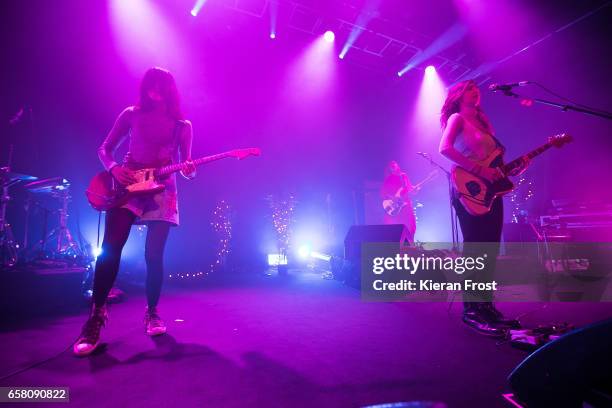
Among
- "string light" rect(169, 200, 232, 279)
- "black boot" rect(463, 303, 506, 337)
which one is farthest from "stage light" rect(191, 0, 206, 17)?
"black boot" rect(463, 303, 506, 337)

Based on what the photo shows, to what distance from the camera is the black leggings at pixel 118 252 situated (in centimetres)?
200

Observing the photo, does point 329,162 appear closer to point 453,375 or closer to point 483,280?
point 483,280

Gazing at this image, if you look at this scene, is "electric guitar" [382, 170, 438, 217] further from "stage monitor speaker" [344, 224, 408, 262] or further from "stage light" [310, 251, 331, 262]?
"stage light" [310, 251, 331, 262]

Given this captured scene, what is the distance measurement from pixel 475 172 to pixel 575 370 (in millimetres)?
1987

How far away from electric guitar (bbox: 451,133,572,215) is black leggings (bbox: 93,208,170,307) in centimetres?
260

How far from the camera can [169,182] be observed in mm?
2400

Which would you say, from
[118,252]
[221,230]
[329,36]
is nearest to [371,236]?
[118,252]

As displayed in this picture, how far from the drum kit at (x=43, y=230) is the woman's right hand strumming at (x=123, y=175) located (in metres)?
2.44

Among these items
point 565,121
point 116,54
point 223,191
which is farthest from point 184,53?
point 565,121

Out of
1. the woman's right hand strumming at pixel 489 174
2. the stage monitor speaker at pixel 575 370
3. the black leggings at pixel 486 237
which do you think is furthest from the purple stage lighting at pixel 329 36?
the stage monitor speaker at pixel 575 370

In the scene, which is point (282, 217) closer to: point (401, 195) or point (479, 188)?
point (401, 195)

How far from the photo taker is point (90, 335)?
1.88 meters

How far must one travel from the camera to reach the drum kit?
13.1 feet

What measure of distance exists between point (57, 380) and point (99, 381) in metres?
0.24
